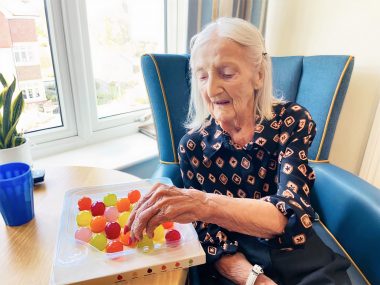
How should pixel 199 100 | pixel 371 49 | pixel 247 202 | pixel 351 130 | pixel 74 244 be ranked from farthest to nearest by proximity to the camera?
pixel 351 130 < pixel 371 49 < pixel 199 100 < pixel 247 202 < pixel 74 244

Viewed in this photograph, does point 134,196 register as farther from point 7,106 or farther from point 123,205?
point 7,106

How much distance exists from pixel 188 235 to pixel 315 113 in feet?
2.83

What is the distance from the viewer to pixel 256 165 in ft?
2.84

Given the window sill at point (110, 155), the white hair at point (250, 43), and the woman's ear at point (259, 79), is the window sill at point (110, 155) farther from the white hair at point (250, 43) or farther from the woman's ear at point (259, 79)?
the woman's ear at point (259, 79)

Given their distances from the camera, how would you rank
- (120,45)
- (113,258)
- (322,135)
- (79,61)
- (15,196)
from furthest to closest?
(120,45) → (79,61) → (322,135) → (15,196) → (113,258)

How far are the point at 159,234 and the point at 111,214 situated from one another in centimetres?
14

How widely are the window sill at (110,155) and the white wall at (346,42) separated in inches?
39.5

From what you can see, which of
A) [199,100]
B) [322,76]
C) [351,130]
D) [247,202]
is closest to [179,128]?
[199,100]

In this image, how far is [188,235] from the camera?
0.62 m

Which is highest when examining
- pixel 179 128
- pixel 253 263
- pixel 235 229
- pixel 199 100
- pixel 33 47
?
pixel 33 47

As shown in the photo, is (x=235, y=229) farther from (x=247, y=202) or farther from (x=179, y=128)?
(x=179, y=128)

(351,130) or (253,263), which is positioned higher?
(351,130)

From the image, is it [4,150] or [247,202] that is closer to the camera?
[247,202]

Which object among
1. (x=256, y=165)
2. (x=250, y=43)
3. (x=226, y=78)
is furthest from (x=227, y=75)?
(x=256, y=165)
